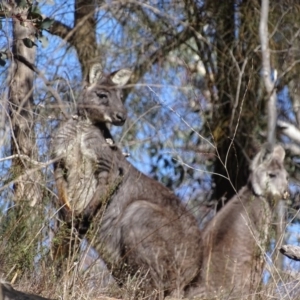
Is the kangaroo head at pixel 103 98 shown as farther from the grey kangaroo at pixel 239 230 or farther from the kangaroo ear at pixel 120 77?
the grey kangaroo at pixel 239 230

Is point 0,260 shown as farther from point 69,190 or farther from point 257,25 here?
point 257,25

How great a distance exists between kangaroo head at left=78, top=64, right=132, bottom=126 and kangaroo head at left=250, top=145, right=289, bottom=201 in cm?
131

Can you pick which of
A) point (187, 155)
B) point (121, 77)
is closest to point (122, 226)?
point (121, 77)

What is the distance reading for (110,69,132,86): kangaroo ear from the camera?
939 cm

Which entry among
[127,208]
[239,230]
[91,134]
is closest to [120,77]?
[91,134]

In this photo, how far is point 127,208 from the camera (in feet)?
28.6

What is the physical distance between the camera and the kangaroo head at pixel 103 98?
891 cm

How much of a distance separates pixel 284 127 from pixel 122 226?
2.52m

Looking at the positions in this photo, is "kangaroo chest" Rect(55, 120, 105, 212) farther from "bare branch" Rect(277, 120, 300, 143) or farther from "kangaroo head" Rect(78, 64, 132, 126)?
"bare branch" Rect(277, 120, 300, 143)

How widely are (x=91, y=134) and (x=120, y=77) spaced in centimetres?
82

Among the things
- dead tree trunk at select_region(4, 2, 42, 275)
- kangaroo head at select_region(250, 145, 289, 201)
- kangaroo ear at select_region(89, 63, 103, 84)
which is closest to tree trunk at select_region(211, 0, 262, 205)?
kangaroo head at select_region(250, 145, 289, 201)

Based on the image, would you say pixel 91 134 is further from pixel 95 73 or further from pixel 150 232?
pixel 150 232

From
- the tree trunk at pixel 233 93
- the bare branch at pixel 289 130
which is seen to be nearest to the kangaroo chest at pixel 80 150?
the bare branch at pixel 289 130

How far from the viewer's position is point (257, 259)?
7.02 m
